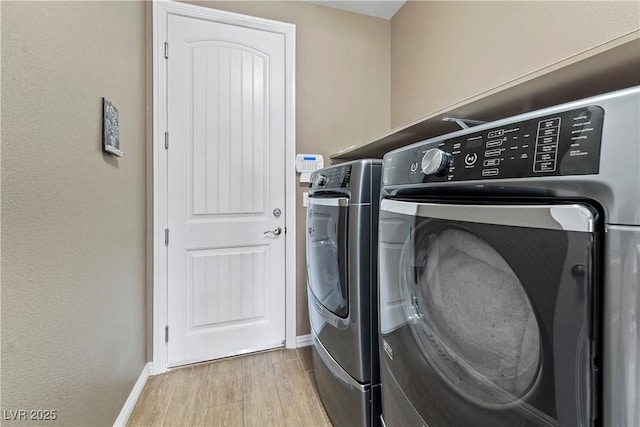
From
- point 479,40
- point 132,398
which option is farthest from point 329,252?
point 479,40

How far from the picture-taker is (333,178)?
1271 millimetres

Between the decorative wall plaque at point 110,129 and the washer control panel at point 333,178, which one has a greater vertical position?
the decorative wall plaque at point 110,129

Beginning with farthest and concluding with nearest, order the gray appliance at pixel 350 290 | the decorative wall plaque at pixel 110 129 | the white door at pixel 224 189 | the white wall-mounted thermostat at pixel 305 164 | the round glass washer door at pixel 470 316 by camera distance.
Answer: the white wall-mounted thermostat at pixel 305 164
the white door at pixel 224 189
the decorative wall plaque at pixel 110 129
the gray appliance at pixel 350 290
the round glass washer door at pixel 470 316

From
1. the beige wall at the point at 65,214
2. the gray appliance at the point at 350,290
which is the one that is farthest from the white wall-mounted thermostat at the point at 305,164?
the beige wall at the point at 65,214

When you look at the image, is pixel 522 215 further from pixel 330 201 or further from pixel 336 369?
pixel 336 369

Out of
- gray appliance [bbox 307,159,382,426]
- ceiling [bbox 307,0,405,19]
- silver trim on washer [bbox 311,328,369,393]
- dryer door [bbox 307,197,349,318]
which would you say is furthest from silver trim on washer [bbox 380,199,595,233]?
ceiling [bbox 307,0,405,19]

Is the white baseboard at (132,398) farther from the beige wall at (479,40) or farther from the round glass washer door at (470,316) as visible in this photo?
the beige wall at (479,40)

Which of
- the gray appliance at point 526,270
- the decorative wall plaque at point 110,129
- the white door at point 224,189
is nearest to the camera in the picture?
the gray appliance at point 526,270

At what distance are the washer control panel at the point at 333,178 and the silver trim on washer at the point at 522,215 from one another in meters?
0.50

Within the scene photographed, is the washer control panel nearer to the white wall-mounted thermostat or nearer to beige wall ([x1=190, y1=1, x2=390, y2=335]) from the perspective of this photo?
the white wall-mounted thermostat

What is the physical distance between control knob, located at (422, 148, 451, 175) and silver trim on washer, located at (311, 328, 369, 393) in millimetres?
880

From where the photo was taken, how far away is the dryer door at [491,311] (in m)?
0.40

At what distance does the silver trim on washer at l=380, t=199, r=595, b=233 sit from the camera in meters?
0.40

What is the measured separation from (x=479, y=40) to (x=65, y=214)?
83.3 inches
